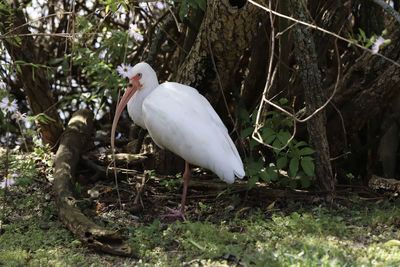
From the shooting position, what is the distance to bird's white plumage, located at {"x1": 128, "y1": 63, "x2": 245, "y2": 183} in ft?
13.0

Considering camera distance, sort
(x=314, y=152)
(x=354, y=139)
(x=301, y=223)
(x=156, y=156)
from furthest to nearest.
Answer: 1. (x=354, y=139)
2. (x=156, y=156)
3. (x=314, y=152)
4. (x=301, y=223)

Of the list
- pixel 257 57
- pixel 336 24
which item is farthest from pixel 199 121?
pixel 336 24

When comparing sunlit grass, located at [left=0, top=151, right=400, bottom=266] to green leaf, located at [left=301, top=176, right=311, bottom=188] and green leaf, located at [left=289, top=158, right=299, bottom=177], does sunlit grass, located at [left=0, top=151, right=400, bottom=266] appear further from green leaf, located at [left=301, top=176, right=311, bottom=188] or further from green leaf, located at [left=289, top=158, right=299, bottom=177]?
green leaf, located at [left=289, top=158, right=299, bottom=177]

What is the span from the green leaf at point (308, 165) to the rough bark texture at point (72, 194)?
5.32 feet

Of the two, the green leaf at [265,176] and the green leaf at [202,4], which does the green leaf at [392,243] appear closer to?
the green leaf at [265,176]

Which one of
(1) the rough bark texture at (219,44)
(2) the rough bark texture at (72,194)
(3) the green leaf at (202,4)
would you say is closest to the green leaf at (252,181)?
(1) the rough bark texture at (219,44)

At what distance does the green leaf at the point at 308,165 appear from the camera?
4.08 m

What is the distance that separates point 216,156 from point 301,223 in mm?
845

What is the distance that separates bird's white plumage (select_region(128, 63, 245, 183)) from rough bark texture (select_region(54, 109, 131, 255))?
2.92 ft

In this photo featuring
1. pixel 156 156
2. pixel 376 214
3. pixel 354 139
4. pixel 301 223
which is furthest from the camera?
Result: pixel 354 139

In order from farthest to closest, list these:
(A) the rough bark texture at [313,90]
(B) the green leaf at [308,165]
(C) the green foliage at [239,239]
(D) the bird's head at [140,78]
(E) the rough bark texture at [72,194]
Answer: (D) the bird's head at [140,78], (B) the green leaf at [308,165], (A) the rough bark texture at [313,90], (E) the rough bark texture at [72,194], (C) the green foliage at [239,239]

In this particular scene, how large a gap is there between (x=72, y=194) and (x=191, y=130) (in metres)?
1.16

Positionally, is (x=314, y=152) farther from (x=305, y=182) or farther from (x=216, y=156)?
(x=216, y=156)

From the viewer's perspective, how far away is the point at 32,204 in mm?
4449
